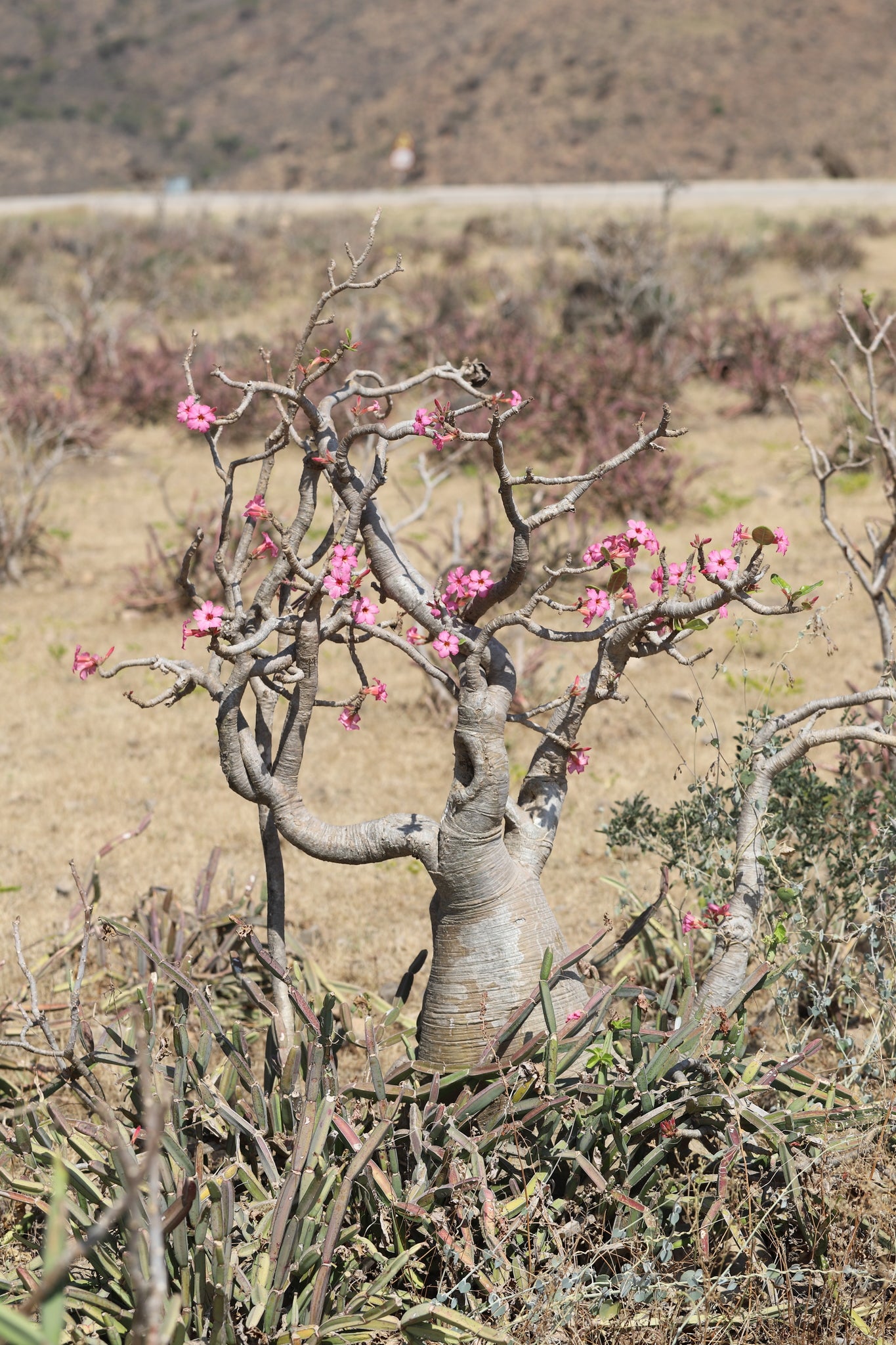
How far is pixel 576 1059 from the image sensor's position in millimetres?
2498

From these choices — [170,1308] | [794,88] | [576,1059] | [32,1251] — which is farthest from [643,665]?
[794,88]

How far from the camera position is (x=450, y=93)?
47094 millimetres

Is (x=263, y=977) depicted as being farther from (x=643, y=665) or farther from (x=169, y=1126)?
(x=643, y=665)

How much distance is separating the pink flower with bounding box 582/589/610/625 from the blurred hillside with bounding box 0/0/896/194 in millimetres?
25032

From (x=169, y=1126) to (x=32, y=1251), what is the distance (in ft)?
1.54

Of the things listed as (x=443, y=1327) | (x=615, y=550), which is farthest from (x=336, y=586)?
(x=443, y=1327)

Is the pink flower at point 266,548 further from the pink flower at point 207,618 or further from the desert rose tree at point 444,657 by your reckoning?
the pink flower at point 207,618

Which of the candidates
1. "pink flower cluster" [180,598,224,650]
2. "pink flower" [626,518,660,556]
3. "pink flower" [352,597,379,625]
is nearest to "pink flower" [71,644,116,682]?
"pink flower cluster" [180,598,224,650]

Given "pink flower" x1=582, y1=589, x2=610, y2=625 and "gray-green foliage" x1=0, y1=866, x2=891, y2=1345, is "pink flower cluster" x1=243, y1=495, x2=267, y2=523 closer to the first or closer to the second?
"pink flower" x1=582, y1=589, x2=610, y2=625

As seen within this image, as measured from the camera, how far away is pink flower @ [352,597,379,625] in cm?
245

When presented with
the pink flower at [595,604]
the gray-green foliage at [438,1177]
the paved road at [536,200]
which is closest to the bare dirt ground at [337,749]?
the pink flower at [595,604]

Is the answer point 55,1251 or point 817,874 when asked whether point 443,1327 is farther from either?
point 817,874

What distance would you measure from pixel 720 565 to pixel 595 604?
286 mm

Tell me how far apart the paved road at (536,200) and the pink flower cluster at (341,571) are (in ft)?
60.6
